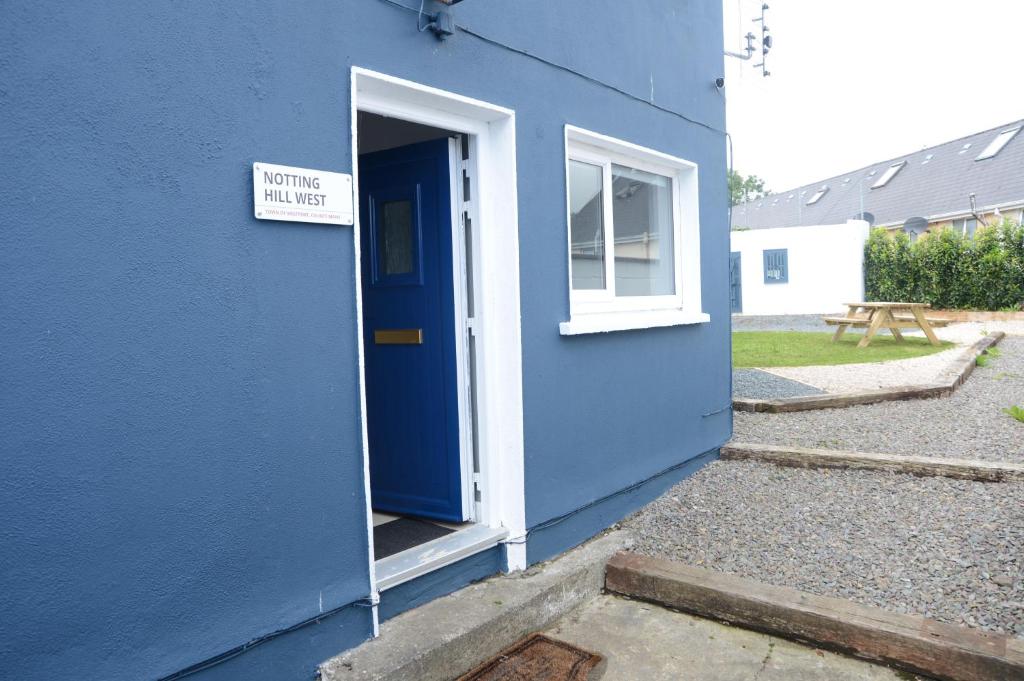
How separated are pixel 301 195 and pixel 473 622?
2090 millimetres

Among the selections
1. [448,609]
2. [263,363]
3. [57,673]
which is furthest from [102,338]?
[448,609]

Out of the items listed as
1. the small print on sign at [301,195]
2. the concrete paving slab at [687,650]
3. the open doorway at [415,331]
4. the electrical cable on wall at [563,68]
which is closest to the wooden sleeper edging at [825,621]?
the concrete paving slab at [687,650]

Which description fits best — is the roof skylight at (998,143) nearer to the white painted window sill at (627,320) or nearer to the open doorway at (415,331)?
the white painted window sill at (627,320)

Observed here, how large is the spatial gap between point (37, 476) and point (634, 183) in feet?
15.0

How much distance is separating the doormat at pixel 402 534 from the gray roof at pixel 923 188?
2786 cm

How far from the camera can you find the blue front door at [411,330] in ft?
15.0

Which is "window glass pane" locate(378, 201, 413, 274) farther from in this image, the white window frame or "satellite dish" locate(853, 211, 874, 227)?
"satellite dish" locate(853, 211, 874, 227)

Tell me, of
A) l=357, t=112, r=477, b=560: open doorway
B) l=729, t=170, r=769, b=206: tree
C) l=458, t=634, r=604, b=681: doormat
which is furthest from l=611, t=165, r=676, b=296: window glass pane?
l=729, t=170, r=769, b=206: tree

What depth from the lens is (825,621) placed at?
3.94 metres

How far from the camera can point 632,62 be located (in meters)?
5.60

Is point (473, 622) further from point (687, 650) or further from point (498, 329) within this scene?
point (498, 329)

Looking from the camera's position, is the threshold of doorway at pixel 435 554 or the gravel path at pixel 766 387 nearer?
the threshold of doorway at pixel 435 554

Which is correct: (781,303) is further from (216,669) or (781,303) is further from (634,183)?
(216,669)

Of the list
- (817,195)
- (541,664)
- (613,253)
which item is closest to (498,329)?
(613,253)
